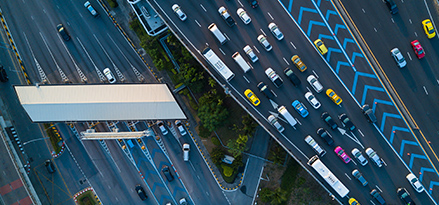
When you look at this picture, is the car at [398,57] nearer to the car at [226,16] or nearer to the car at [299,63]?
A: the car at [299,63]

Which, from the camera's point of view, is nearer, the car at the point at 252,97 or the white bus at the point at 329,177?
the white bus at the point at 329,177

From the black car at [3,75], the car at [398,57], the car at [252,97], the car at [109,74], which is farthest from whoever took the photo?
the black car at [3,75]

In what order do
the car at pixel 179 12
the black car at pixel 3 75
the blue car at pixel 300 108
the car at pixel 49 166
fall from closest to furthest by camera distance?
the car at pixel 179 12
the blue car at pixel 300 108
the black car at pixel 3 75
the car at pixel 49 166

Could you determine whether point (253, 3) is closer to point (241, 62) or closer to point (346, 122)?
point (241, 62)

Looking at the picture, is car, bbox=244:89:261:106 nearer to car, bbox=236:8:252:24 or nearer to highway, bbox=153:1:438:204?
highway, bbox=153:1:438:204

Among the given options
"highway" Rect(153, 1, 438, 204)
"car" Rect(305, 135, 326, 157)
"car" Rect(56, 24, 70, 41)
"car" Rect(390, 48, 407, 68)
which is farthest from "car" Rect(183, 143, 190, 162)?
"car" Rect(390, 48, 407, 68)

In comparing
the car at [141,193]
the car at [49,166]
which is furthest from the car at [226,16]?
the car at [49,166]

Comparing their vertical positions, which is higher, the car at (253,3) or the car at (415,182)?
the car at (253,3)
